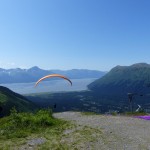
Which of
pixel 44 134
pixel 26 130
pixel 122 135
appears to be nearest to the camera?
pixel 122 135

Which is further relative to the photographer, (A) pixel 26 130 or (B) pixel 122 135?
(A) pixel 26 130

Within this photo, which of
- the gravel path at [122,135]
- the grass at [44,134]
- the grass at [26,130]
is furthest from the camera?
the grass at [26,130]

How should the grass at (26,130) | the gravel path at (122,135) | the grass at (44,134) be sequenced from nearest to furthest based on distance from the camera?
the gravel path at (122,135), the grass at (44,134), the grass at (26,130)

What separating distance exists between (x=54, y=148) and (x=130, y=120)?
18342 mm

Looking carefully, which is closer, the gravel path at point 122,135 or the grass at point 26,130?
the gravel path at point 122,135

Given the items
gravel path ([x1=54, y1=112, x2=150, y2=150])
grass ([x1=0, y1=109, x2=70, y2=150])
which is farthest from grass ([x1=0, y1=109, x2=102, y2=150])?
gravel path ([x1=54, y1=112, x2=150, y2=150])

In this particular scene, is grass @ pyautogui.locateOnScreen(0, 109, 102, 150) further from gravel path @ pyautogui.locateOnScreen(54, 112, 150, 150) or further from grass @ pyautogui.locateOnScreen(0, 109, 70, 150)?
gravel path @ pyautogui.locateOnScreen(54, 112, 150, 150)

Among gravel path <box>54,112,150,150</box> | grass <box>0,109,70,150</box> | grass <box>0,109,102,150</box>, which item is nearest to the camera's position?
gravel path <box>54,112,150,150</box>

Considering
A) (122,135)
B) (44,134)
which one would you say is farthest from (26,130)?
(122,135)

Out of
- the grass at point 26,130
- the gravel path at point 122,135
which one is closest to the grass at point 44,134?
the grass at point 26,130

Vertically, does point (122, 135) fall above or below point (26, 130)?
above

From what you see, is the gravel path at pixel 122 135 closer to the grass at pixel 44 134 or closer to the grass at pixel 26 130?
the grass at pixel 44 134

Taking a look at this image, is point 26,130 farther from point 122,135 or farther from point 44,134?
point 122,135

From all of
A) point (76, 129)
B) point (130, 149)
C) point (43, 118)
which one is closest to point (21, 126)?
point (43, 118)
